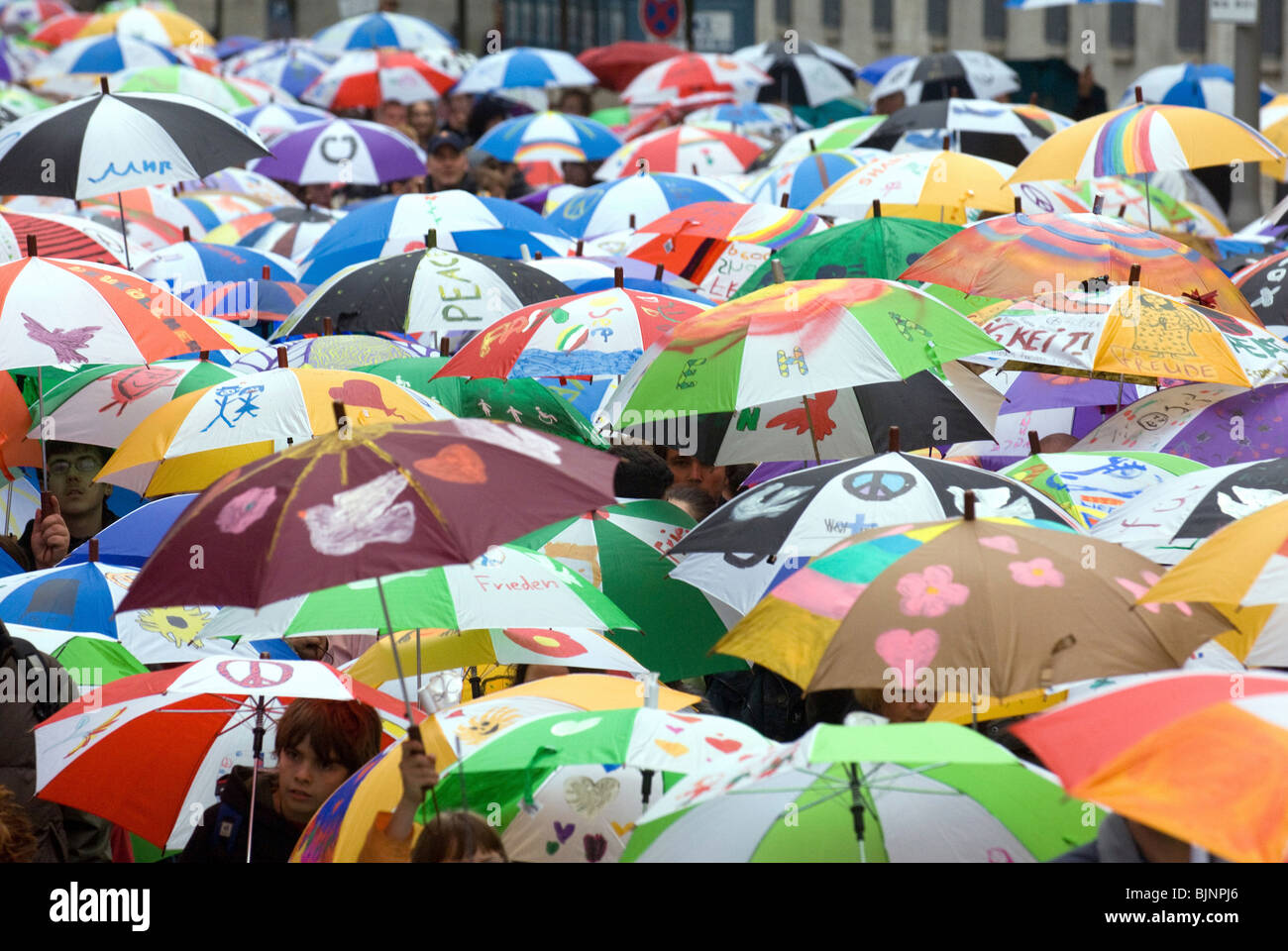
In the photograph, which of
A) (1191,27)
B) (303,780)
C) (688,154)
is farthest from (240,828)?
(1191,27)

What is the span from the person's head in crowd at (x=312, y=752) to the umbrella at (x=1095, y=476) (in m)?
2.29

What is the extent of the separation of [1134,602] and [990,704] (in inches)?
25.6

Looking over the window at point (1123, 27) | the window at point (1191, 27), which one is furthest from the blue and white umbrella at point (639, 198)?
the window at point (1123, 27)

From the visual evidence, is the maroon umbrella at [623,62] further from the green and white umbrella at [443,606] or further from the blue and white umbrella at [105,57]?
the green and white umbrella at [443,606]

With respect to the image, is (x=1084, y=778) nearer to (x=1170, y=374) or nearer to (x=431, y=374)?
(x=1170, y=374)

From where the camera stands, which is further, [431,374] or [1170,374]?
[431,374]

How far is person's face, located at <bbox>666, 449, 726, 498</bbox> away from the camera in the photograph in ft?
25.2

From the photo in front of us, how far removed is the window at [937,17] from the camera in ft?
106

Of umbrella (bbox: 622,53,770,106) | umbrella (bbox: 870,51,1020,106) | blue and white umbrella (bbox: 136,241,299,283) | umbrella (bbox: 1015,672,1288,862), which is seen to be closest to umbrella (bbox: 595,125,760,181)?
umbrella (bbox: 870,51,1020,106)

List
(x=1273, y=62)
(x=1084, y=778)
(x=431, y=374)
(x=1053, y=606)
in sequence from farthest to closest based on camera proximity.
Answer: (x=1273, y=62) < (x=431, y=374) < (x=1053, y=606) < (x=1084, y=778)

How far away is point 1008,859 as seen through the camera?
4.06 meters

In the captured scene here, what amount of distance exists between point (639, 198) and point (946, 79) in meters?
6.54

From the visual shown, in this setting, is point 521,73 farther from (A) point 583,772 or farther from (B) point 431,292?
(A) point 583,772
